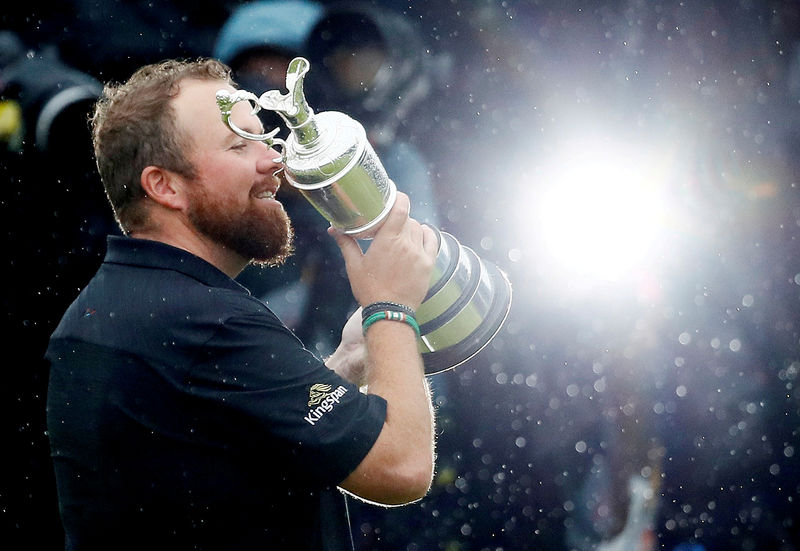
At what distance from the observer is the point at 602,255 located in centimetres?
400

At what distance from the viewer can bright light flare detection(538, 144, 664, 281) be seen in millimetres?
3826

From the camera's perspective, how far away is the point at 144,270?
1.29m

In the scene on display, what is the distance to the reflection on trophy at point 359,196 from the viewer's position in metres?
1.36

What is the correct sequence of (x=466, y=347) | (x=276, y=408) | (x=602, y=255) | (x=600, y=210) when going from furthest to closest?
(x=602, y=255), (x=600, y=210), (x=466, y=347), (x=276, y=408)

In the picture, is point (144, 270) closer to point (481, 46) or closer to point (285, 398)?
point (285, 398)

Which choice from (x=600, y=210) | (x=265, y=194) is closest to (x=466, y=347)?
(x=265, y=194)

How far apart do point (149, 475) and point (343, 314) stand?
234 cm

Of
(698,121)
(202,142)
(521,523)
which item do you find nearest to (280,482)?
(202,142)

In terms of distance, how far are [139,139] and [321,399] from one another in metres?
0.69

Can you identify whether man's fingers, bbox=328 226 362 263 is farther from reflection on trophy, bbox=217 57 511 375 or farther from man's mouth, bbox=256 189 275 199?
man's mouth, bbox=256 189 275 199

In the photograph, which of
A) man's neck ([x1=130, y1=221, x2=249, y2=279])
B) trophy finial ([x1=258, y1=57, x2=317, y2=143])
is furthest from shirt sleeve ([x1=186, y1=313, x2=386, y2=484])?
trophy finial ([x1=258, y1=57, x2=317, y2=143])

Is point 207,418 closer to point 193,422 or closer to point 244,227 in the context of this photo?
point 193,422

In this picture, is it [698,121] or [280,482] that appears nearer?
[280,482]

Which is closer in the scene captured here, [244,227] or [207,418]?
[207,418]
